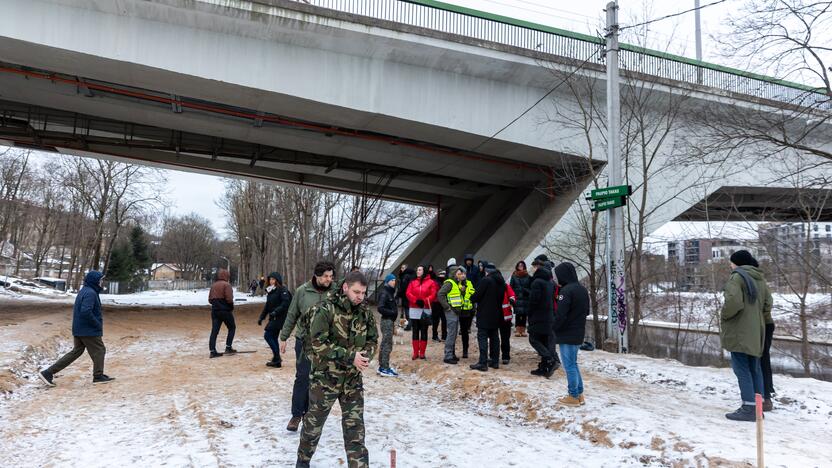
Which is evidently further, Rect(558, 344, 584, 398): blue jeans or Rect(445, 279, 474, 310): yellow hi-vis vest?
Rect(445, 279, 474, 310): yellow hi-vis vest

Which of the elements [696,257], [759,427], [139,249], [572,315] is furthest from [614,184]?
[139,249]

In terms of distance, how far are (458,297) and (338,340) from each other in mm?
5191

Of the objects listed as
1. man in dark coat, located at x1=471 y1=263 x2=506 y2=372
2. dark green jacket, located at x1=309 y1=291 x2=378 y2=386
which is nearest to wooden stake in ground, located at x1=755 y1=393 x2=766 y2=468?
dark green jacket, located at x1=309 y1=291 x2=378 y2=386

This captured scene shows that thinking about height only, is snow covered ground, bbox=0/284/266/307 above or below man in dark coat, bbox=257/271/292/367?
A: below

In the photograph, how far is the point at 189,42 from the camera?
42.3ft

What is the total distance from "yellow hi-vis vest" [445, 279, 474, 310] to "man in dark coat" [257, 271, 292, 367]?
3.03 m

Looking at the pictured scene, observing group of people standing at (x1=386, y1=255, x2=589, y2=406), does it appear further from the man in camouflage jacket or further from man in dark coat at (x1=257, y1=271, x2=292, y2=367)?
the man in camouflage jacket

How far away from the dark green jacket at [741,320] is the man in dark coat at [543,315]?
258 centimetres

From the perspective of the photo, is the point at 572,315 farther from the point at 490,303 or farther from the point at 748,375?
the point at 490,303

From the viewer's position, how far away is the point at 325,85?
559 inches

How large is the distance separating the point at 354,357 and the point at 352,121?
12396mm

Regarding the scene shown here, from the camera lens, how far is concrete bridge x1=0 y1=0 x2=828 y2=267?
1258 centimetres

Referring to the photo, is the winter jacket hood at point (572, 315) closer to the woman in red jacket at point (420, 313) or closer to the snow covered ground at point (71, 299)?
the woman in red jacket at point (420, 313)

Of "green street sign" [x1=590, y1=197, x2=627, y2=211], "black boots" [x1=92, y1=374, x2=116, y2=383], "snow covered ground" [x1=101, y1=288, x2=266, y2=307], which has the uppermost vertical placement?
"green street sign" [x1=590, y1=197, x2=627, y2=211]
